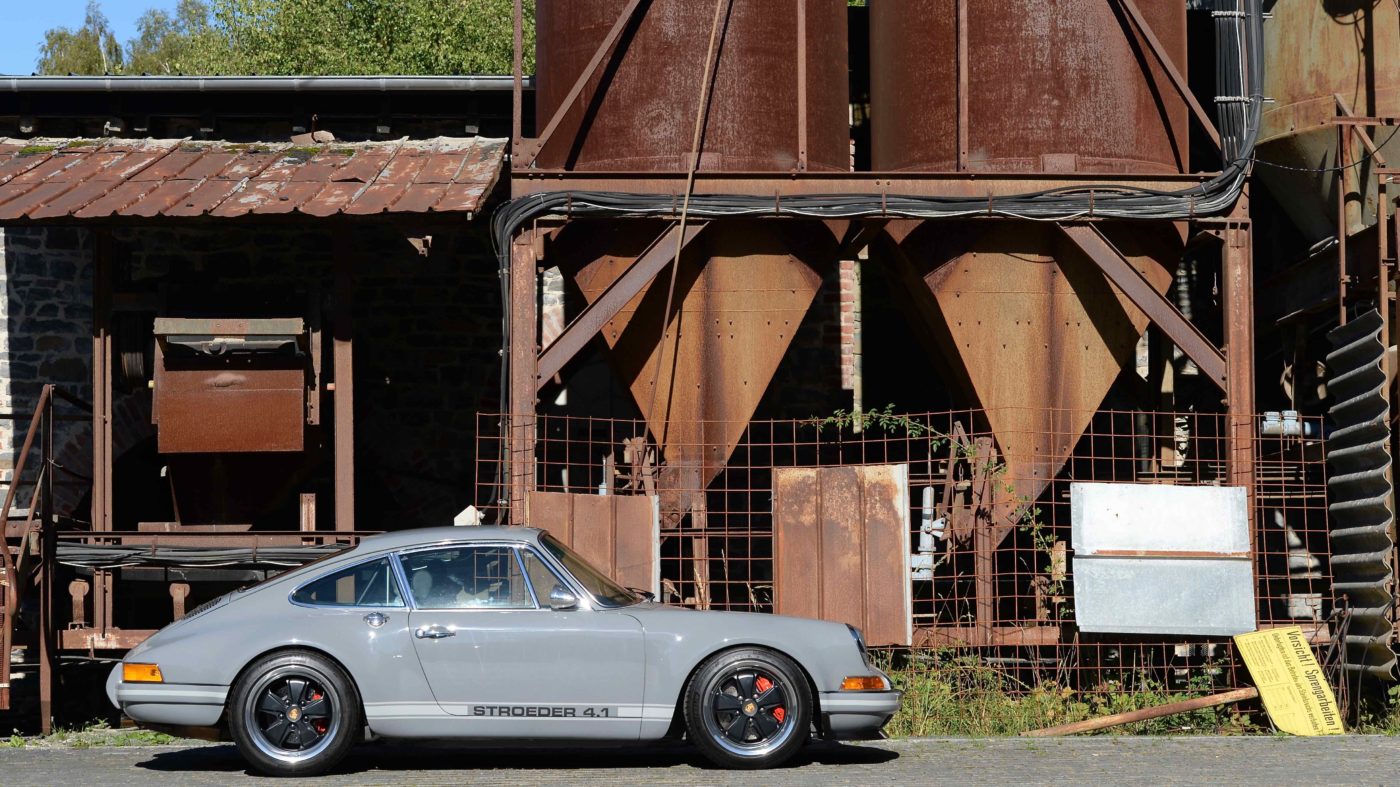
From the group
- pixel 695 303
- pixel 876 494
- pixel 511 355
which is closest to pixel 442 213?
pixel 511 355

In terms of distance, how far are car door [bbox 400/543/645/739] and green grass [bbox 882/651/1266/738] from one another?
2160 mm

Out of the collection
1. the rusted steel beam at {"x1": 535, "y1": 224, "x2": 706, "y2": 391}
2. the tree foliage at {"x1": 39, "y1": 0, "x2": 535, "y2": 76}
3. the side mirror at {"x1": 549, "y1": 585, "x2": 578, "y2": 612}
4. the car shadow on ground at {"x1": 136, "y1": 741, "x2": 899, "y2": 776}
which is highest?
the tree foliage at {"x1": 39, "y1": 0, "x2": 535, "y2": 76}

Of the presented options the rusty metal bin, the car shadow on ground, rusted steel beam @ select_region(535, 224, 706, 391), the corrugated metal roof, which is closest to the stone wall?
the corrugated metal roof

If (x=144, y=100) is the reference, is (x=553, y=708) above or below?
below

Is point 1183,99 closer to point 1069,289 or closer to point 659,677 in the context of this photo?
point 1069,289

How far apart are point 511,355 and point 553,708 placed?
11.7 feet

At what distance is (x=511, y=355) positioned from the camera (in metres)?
10.4

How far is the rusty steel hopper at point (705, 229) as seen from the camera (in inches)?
418

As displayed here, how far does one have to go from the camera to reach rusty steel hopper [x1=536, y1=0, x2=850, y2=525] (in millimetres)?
10625

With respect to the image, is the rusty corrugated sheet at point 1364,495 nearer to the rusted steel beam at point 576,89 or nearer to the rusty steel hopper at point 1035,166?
the rusty steel hopper at point 1035,166

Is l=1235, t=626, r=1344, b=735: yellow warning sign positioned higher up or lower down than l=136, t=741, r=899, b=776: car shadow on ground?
higher up

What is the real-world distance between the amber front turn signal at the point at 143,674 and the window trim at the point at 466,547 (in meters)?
1.15

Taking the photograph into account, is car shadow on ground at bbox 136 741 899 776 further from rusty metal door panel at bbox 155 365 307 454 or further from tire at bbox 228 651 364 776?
rusty metal door panel at bbox 155 365 307 454

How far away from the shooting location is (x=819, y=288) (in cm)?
1112
